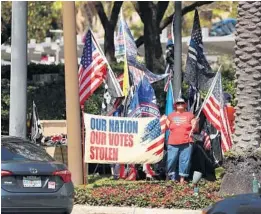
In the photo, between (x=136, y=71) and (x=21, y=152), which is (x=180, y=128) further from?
(x=21, y=152)

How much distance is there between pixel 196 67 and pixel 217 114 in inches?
50.6

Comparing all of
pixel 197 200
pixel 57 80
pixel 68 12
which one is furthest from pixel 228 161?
pixel 57 80

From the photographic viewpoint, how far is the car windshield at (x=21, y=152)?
32.6 feet

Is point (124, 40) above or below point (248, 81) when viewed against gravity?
above

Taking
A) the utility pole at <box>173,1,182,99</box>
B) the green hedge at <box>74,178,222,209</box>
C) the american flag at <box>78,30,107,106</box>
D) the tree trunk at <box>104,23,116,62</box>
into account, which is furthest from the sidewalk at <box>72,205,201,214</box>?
the tree trunk at <box>104,23,116,62</box>

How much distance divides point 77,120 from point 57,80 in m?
10.2

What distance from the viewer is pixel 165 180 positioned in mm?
13945

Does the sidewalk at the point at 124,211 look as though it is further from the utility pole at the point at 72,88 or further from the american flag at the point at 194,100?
the american flag at the point at 194,100

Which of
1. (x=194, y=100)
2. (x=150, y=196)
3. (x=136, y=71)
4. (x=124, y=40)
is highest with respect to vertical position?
(x=124, y=40)

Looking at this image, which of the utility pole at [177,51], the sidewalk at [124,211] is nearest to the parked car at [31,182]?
the sidewalk at [124,211]

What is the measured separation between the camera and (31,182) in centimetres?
984

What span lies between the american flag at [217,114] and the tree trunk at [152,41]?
378 inches

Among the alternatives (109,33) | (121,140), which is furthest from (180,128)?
(109,33)

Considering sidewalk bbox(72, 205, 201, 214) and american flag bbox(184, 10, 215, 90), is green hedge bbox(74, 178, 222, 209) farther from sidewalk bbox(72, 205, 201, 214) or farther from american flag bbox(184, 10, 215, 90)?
american flag bbox(184, 10, 215, 90)
